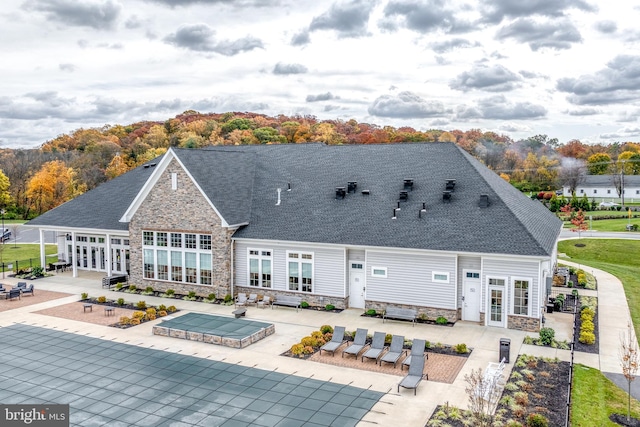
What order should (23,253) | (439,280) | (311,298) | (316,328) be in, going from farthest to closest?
(23,253), (311,298), (439,280), (316,328)

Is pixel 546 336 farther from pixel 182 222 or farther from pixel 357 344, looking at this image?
pixel 182 222

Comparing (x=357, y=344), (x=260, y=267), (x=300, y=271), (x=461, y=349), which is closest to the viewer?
(x=461, y=349)

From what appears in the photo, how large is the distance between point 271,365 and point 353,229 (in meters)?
9.16

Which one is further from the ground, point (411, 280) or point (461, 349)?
point (411, 280)

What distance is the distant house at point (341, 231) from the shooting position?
2211 centimetres

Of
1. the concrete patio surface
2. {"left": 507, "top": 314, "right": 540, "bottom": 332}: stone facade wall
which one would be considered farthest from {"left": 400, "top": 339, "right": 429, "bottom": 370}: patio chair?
{"left": 507, "top": 314, "right": 540, "bottom": 332}: stone facade wall

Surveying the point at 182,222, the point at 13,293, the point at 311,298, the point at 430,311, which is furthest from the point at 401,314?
the point at 13,293

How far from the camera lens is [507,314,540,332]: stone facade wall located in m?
21.0

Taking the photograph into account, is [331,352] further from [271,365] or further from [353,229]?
[353,229]

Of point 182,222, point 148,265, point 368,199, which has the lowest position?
point 148,265

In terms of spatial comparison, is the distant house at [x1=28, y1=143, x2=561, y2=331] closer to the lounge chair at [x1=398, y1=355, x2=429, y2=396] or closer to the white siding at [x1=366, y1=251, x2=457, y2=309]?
the white siding at [x1=366, y1=251, x2=457, y2=309]

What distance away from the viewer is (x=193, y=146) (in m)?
77.8

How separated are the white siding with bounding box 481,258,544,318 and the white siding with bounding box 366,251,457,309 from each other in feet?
4.34

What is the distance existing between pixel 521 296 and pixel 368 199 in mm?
9151
